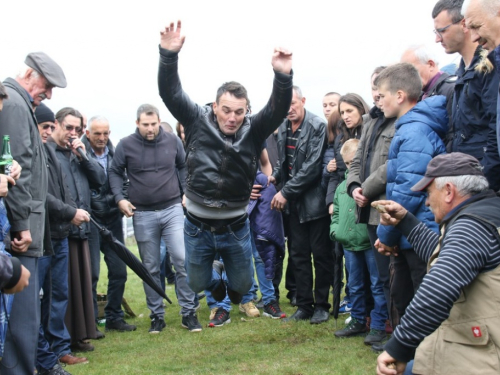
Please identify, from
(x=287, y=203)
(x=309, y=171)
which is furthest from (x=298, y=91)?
(x=287, y=203)

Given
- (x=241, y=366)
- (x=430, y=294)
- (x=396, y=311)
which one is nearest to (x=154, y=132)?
(x=241, y=366)

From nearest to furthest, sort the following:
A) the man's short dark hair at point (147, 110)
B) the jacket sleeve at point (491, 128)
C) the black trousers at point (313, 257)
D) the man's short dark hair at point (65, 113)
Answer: the jacket sleeve at point (491, 128) → the man's short dark hair at point (65, 113) → the black trousers at point (313, 257) → the man's short dark hair at point (147, 110)

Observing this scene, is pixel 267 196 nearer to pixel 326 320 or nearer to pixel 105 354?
pixel 326 320

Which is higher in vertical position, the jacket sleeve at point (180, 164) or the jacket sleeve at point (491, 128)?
the jacket sleeve at point (491, 128)

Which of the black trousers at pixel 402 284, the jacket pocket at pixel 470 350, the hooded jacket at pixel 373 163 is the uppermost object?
the hooded jacket at pixel 373 163

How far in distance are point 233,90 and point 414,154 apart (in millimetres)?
1998

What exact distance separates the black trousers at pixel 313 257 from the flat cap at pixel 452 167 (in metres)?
4.30

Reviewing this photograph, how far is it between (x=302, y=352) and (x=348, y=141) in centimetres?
231

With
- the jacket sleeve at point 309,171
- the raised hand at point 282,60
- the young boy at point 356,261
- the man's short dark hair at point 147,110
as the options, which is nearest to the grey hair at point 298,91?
the jacket sleeve at point 309,171

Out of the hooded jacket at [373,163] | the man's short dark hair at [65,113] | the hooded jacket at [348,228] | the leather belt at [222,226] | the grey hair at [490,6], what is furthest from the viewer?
the man's short dark hair at [65,113]

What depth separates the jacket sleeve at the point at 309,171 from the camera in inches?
317

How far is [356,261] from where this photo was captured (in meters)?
7.26

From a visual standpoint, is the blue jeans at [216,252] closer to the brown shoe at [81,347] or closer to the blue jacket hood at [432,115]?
the brown shoe at [81,347]

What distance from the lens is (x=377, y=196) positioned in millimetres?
6055
